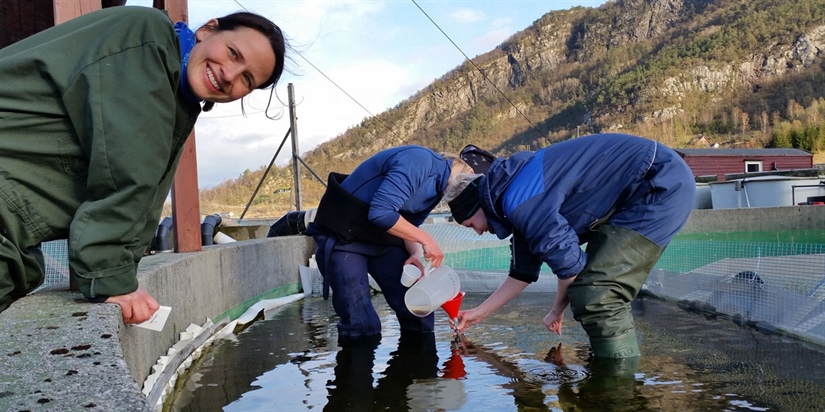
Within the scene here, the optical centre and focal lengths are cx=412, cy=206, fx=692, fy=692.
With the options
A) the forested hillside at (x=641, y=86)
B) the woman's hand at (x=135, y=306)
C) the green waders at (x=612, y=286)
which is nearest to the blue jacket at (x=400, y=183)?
the green waders at (x=612, y=286)

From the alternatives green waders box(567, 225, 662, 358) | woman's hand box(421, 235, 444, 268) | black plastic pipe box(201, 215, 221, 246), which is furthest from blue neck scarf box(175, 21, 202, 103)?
black plastic pipe box(201, 215, 221, 246)

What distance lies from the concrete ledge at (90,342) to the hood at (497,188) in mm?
1682

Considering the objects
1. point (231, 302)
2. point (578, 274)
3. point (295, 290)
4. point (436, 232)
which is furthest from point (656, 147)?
point (436, 232)

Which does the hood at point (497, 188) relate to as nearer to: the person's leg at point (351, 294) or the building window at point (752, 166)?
the person's leg at point (351, 294)

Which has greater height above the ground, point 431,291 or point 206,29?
point 206,29

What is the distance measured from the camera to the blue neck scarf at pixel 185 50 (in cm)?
226

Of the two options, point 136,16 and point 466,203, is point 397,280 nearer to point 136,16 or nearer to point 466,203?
point 466,203

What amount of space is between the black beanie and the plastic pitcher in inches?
28.4

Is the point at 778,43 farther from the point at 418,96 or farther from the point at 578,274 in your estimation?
the point at 578,274

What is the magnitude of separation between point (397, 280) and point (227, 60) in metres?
2.72

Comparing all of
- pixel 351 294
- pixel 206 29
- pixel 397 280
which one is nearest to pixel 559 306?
pixel 397 280

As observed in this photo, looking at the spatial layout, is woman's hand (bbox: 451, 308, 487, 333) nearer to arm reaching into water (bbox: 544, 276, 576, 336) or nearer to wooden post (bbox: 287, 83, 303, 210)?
arm reaching into water (bbox: 544, 276, 576, 336)

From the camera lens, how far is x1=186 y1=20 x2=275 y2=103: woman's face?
2236 millimetres

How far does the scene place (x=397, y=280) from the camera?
4.73 metres
